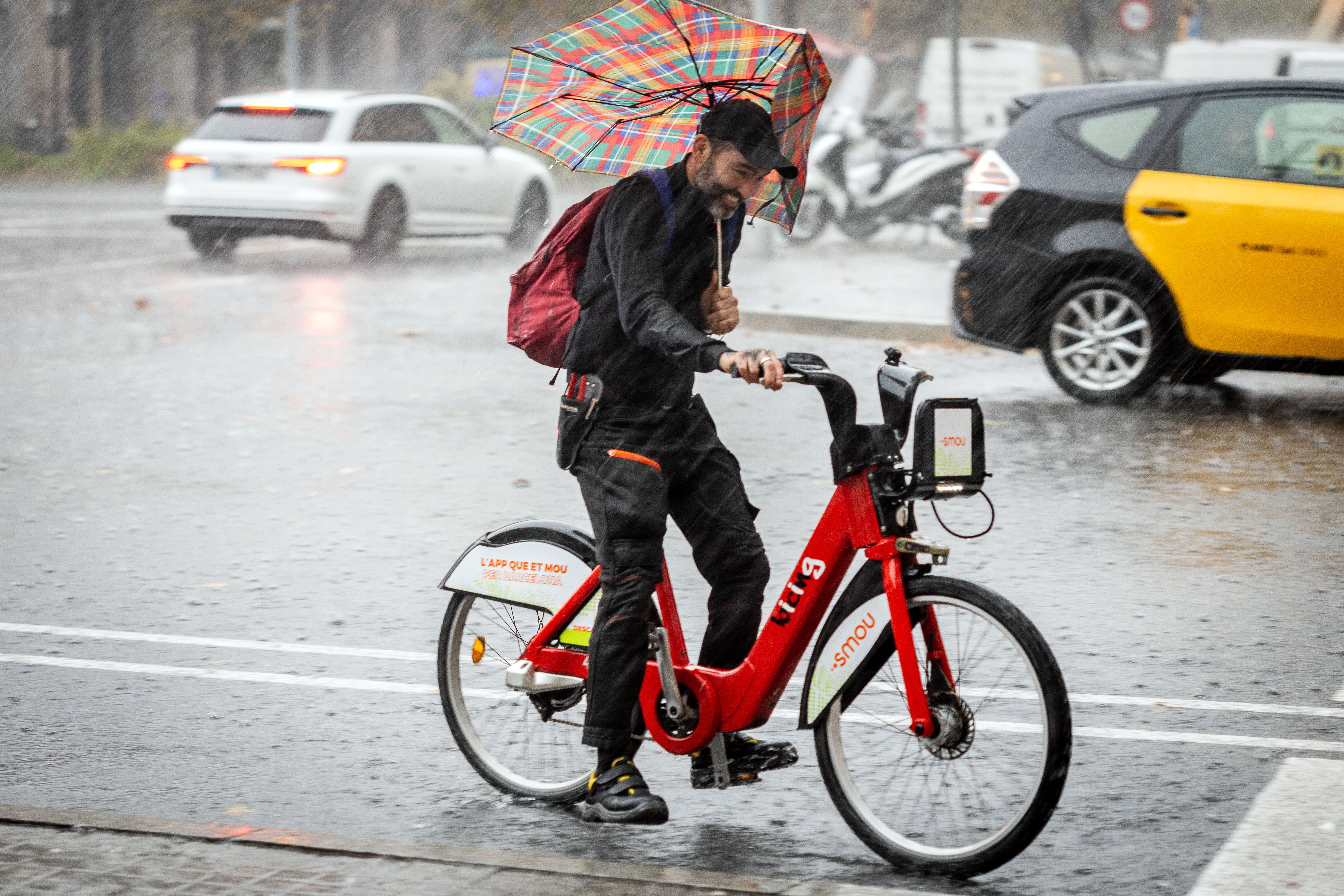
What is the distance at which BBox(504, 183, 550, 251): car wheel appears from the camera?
760 inches

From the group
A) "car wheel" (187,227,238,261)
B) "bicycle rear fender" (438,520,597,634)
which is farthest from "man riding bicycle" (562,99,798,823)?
"car wheel" (187,227,238,261)

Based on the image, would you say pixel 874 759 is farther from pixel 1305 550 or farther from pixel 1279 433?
pixel 1279 433

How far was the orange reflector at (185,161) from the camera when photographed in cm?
1723

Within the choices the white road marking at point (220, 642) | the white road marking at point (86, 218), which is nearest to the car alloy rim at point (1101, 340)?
the white road marking at point (220, 642)

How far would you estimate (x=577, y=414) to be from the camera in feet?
13.3

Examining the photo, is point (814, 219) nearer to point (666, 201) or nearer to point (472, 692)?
point (472, 692)

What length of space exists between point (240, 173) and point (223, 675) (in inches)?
493

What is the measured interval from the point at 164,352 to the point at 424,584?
241 inches

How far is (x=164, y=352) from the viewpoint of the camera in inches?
466

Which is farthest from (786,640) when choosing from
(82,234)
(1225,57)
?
(1225,57)

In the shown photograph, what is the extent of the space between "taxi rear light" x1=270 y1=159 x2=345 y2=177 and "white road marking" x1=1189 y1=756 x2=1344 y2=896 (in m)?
13.8

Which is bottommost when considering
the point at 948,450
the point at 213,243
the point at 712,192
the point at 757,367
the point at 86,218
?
the point at 86,218

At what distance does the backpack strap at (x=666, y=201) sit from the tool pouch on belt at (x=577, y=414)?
0.36 m

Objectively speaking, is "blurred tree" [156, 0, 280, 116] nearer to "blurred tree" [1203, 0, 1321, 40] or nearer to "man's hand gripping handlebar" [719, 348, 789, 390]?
"blurred tree" [1203, 0, 1321, 40]
